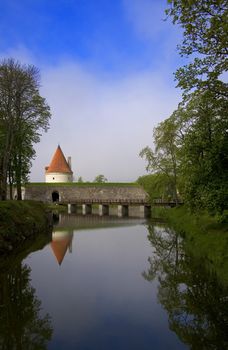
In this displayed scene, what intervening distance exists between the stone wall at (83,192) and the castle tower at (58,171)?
18.6 ft

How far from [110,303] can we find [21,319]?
2.42 meters

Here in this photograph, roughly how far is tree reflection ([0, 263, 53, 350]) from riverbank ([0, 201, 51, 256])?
152 inches

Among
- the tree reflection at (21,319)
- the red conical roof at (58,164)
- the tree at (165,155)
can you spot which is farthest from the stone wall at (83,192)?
the tree reflection at (21,319)

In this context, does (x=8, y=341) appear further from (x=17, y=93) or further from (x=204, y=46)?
(x=17, y=93)

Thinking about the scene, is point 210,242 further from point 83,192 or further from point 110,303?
point 83,192

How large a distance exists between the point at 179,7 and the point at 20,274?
10638mm

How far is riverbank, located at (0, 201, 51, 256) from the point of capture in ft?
48.2

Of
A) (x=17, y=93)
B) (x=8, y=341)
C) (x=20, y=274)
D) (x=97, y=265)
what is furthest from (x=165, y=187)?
(x=8, y=341)

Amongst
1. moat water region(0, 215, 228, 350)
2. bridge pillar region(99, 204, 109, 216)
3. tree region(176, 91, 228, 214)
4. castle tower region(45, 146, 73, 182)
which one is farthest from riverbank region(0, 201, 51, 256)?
castle tower region(45, 146, 73, 182)

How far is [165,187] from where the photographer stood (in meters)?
34.8

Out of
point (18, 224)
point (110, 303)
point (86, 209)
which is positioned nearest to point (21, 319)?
point (110, 303)

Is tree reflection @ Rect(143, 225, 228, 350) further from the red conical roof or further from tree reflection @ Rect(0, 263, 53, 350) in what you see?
the red conical roof

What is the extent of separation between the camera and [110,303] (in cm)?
894

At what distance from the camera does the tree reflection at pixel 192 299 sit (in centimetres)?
704
